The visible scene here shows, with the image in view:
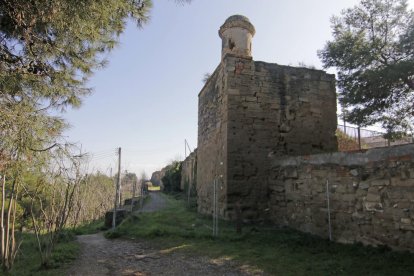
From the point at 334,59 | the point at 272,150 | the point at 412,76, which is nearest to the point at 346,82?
the point at 334,59

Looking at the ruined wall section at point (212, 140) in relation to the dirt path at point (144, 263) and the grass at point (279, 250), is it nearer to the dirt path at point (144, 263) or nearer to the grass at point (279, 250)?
the grass at point (279, 250)

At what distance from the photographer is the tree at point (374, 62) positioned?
10.8m

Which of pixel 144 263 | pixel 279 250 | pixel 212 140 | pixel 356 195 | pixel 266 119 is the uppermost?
pixel 266 119

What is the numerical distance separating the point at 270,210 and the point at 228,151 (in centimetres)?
204

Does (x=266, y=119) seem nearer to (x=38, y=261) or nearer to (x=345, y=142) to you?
(x=345, y=142)

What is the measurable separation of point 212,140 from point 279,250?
5.36 metres

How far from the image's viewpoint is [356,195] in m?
6.20

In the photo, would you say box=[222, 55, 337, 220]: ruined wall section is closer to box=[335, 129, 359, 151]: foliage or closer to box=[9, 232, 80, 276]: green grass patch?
box=[335, 129, 359, 151]: foliage

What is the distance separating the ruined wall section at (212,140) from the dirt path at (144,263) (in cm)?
319

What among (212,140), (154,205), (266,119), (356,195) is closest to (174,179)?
(154,205)

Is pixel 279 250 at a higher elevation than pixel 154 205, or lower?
higher

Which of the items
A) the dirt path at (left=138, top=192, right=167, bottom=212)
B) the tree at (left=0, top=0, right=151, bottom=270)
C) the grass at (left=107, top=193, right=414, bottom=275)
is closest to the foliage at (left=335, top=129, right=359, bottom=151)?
the grass at (left=107, top=193, right=414, bottom=275)

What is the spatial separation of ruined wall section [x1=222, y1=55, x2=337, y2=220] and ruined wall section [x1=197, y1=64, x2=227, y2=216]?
0.36 m

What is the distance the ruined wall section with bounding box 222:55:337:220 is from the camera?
927cm
